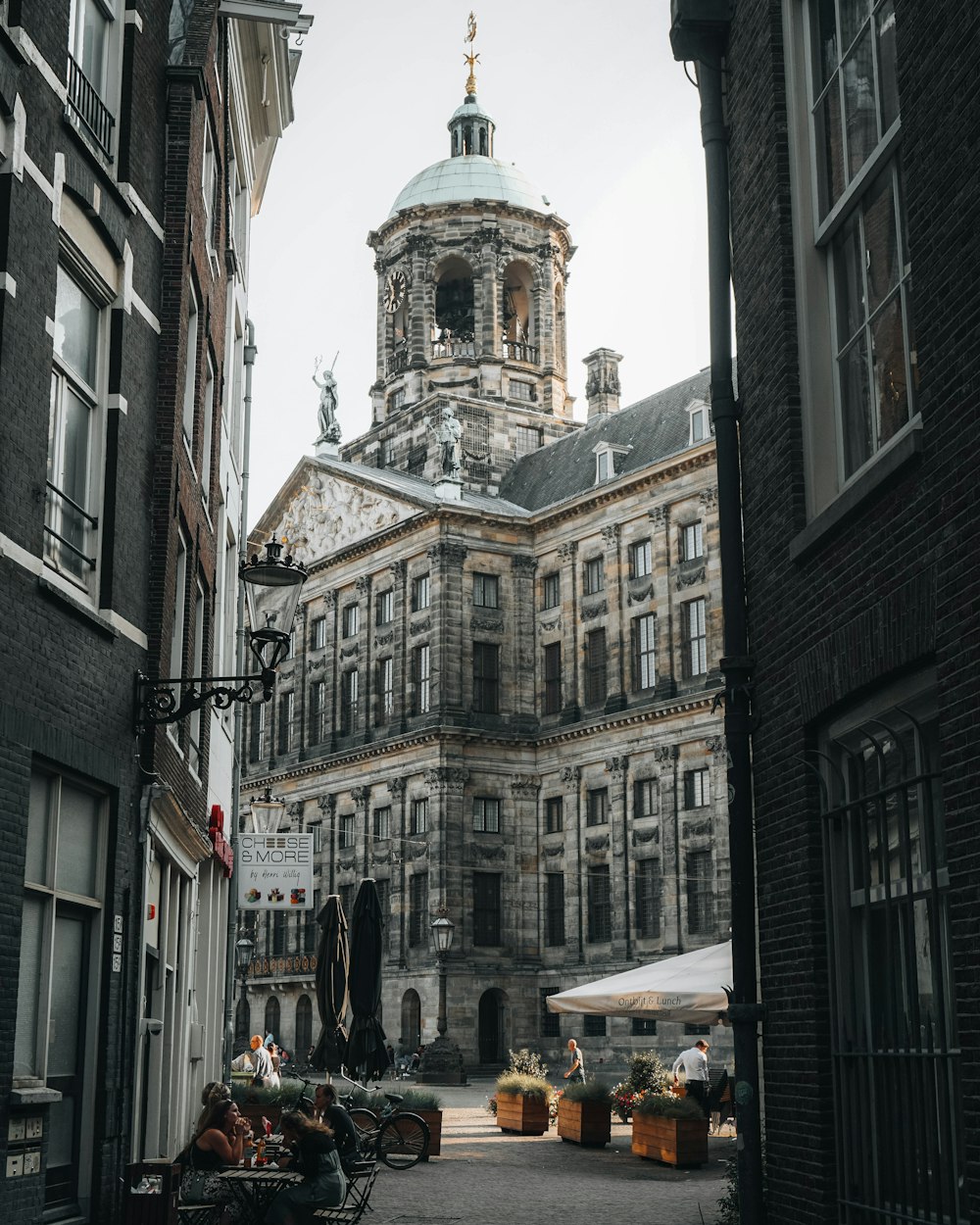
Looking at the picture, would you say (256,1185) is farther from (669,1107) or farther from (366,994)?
(366,994)

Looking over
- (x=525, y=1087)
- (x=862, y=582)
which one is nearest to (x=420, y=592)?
(x=525, y=1087)

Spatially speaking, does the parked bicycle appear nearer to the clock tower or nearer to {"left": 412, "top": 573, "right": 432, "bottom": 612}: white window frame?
{"left": 412, "top": 573, "right": 432, "bottom": 612}: white window frame

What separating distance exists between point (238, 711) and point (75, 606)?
536 inches

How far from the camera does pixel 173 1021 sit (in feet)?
57.3

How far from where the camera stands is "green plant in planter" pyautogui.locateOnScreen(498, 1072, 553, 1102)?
27875 mm

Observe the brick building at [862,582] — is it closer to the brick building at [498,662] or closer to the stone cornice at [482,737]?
the brick building at [498,662]

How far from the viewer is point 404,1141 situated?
21.9m

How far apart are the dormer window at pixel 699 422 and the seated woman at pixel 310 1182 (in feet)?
150

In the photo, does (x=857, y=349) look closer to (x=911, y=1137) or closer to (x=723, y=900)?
(x=911, y=1137)

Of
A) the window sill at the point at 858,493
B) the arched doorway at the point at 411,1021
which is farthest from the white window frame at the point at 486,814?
the window sill at the point at 858,493

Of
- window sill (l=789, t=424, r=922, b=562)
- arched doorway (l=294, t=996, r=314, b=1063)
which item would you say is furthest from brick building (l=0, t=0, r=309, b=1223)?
arched doorway (l=294, t=996, r=314, b=1063)

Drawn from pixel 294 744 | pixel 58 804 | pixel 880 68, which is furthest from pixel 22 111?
pixel 294 744

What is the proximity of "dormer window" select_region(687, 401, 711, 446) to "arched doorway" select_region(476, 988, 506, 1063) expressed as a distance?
2109 cm

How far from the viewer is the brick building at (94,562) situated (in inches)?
400
